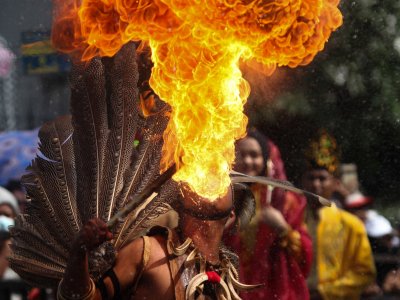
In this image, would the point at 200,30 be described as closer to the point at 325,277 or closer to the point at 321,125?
the point at 325,277

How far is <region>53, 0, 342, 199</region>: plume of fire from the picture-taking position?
432 centimetres

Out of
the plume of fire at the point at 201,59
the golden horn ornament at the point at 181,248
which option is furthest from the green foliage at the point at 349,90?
the golden horn ornament at the point at 181,248

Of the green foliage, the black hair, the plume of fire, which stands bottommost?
the green foliage

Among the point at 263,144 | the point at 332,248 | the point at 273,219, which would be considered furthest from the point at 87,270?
the point at 332,248

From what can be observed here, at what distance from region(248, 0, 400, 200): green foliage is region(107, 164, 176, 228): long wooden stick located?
464cm

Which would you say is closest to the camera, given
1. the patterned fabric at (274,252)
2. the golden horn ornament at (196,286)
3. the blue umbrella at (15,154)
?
the golden horn ornament at (196,286)

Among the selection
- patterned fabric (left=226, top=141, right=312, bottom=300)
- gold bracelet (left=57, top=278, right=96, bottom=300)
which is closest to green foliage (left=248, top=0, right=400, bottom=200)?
patterned fabric (left=226, top=141, right=312, bottom=300)

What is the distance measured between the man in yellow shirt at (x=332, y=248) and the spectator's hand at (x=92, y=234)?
8.98ft

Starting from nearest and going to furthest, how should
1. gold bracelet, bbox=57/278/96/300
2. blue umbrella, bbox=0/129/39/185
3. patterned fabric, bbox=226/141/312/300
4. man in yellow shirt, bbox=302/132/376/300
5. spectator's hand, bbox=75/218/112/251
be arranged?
1. spectator's hand, bbox=75/218/112/251
2. gold bracelet, bbox=57/278/96/300
3. patterned fabric, bbox=226/141/312/300
4. man in yellow shirt, bbox=302/132/376/300
5. blue umbrella, bbox=0/129/39/185

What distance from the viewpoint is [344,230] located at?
6.73m

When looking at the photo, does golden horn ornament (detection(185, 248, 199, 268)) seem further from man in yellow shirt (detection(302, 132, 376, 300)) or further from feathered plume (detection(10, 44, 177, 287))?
man in yellow shirt (detection(302, 132, 376, 300))

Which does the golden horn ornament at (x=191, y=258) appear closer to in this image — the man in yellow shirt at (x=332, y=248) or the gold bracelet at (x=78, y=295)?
the gold bracelet at (x=78, y=295)

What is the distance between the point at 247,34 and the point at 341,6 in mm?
4738

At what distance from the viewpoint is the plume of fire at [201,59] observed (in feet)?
14.2
